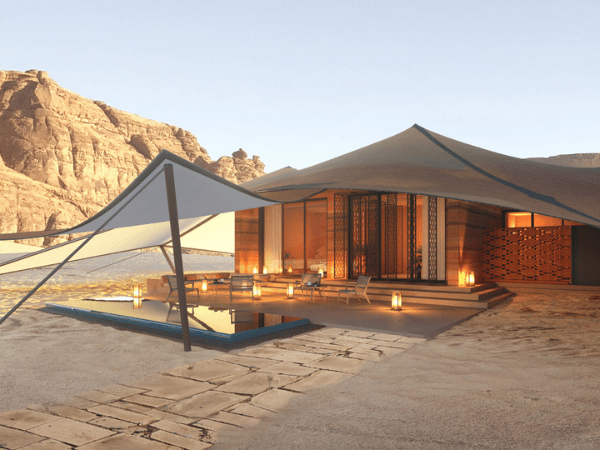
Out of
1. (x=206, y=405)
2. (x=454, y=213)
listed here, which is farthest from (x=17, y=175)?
(x=206, y=405)

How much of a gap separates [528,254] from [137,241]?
34.8ft

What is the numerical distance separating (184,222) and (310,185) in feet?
14.8

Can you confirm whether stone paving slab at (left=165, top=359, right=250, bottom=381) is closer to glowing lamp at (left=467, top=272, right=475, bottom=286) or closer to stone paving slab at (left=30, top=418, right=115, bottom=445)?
stone paving slab at (left=30, top=418, right=115, bottom=445)

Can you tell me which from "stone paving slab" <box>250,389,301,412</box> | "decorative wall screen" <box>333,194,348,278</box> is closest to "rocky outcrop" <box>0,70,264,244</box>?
"decorative wall screen" <box>333,194,348,278</box>

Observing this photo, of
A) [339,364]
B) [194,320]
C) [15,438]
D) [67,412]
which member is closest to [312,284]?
[194,320]

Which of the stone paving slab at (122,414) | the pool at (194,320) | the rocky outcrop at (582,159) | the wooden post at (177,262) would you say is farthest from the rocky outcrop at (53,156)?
the stone paving slab at (122,414)

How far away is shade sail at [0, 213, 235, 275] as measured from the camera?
883 centimetres

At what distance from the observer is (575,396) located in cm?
394

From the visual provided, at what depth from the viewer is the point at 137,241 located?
10.7 meters

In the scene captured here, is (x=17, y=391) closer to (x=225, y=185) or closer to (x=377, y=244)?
(x=225, y=185)

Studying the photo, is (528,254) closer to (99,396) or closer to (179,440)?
(99,396)

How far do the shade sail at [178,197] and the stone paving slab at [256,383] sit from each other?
93.5 inches

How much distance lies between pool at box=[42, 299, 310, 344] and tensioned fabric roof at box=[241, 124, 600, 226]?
2336mm

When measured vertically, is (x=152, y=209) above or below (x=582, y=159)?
below
